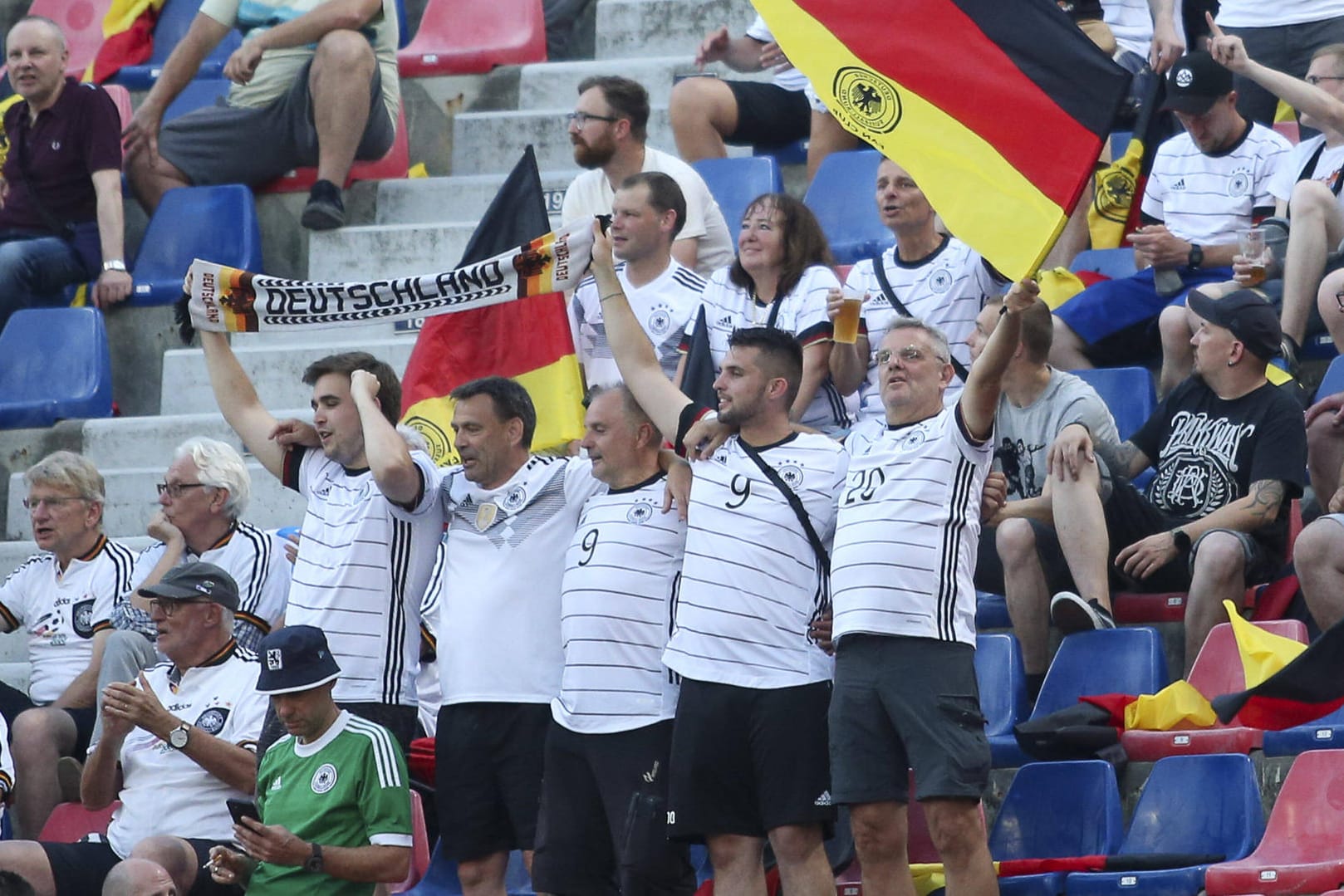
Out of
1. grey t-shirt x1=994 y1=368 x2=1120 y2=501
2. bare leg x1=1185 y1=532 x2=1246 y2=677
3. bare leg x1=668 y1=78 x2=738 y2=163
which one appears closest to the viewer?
bare leg x1=1185 y1=532 x2=1246 y2=677

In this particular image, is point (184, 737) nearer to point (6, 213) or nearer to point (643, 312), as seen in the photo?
point (643, 312)

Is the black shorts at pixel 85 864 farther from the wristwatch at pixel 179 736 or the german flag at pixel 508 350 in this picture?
the german flag at pixel 508 350

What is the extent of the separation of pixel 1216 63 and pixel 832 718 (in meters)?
3.74

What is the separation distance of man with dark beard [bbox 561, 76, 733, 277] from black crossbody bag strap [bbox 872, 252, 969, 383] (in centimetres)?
88

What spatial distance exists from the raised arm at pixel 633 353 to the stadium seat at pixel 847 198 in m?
2.58

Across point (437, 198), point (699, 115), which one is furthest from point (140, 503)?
point (699, 115)

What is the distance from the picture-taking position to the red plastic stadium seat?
35.7ft

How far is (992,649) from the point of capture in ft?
23.8

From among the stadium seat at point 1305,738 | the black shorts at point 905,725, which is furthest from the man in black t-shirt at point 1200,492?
the black shorts at point 905,725

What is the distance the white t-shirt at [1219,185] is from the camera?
8938 millimetres

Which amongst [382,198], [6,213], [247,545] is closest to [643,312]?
[247,545]

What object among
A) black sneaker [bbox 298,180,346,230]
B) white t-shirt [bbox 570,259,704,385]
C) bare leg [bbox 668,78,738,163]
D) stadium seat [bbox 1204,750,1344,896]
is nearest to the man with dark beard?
white t-shirt [bbox 570,259,704,385]

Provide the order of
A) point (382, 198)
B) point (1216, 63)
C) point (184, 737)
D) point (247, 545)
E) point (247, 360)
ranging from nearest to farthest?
point (184, 737), point (247, 545), point (1216, 63), point (247, 360), point (382, 198)

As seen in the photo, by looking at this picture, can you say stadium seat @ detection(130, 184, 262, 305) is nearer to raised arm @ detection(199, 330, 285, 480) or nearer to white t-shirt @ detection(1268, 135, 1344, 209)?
raised arm @ detection(199, 330, 285, 480)
